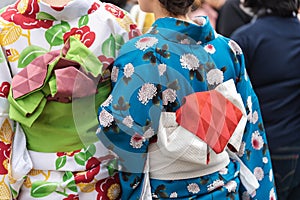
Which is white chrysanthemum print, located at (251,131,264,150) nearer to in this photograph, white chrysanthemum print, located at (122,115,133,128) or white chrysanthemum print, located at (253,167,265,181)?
white chrysanthemum print, located at (253,167,265,181)

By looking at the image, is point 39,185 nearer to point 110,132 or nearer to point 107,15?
point 110,132

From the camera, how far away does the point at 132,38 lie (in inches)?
84.2

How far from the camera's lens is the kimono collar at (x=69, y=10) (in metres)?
2.07

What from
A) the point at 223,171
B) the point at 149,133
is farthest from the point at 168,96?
the point at 223,171

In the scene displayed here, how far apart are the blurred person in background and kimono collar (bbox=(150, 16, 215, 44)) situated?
3.88ft

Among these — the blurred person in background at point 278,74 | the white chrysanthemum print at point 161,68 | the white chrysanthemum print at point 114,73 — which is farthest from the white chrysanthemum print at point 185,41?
the blurred person in background at point 278,74

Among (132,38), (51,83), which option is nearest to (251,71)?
(132,38)

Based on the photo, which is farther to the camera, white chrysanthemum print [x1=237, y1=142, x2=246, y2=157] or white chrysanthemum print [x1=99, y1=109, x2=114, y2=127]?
white chrysanthemum print [x1=237, y1=142, x2=246, y2=157]

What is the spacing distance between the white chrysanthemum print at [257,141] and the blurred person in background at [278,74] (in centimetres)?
96

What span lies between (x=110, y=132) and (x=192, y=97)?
10.9 inches

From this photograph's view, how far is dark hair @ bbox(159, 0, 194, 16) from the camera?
2.06 metres

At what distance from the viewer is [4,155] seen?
2082mm

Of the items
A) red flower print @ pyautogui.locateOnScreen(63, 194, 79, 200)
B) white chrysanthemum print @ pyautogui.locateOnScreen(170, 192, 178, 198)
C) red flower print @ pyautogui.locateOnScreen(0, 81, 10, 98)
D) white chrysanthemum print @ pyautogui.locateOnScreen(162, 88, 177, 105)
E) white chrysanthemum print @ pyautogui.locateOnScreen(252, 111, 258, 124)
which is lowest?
red flower print @ pyautogui.locateOnScreen(63, 194, 79, 200)

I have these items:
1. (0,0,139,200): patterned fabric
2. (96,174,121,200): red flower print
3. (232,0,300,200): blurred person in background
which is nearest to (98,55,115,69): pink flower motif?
(0,0,139,200): patterned fabric
